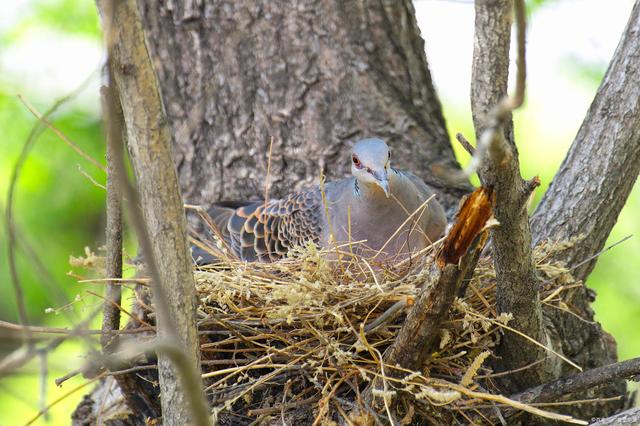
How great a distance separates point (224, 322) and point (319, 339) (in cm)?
37

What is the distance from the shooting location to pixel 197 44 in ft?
14.8

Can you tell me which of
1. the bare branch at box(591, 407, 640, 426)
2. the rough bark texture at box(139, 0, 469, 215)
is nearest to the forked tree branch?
the bare branch at box(591, 407, 640, 426)

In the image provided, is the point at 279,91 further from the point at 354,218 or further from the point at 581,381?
the point at 581,381

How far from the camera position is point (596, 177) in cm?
349

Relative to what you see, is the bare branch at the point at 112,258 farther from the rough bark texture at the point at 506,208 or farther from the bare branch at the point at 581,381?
the bare branch at the point at 581,381

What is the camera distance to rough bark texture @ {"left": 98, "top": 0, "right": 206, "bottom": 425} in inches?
85.8

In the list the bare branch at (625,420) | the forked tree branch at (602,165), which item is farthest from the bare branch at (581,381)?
the forked tree branch at (602,165)

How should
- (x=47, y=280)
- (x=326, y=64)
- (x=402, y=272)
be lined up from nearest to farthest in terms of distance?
1. (x=47, y=280)
2. (x=402, y=272)
3. (x=326, y=64)

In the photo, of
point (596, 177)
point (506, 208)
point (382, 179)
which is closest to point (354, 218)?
point (382, 179)

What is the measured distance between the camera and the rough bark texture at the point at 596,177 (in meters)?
3.46

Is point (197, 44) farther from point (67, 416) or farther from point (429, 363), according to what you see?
point (67, 416)

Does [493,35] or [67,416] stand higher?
[493,35]

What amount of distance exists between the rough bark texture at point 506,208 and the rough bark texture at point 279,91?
1547mm

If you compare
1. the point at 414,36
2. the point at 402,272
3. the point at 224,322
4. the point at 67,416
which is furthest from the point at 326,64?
the point at 67,416
